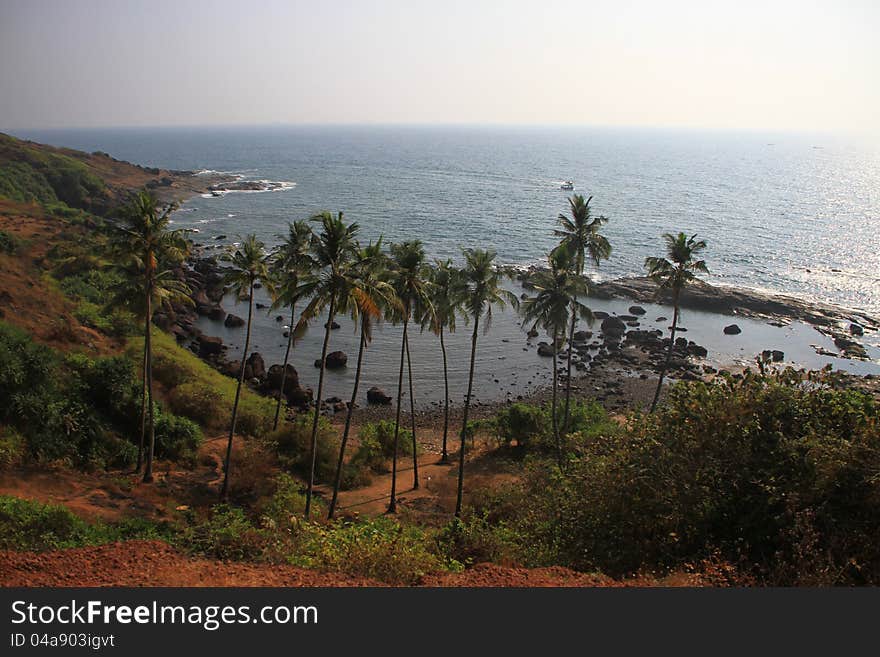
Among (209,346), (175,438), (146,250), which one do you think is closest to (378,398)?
(209,346)

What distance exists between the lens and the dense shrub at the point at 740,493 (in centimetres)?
1296

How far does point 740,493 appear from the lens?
14820mm

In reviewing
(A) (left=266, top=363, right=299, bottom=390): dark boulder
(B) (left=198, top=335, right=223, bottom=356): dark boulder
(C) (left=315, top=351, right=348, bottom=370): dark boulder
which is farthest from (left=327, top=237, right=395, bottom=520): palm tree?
(B) (left=198, top=335, right=223, bottom=356): dark boulder

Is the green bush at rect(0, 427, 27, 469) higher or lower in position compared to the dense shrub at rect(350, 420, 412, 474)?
higher

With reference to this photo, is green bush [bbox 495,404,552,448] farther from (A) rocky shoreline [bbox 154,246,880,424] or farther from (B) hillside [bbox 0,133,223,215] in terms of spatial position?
(B) hillside [bbox 0,133,223,215]

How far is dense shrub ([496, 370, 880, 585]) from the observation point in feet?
42.5

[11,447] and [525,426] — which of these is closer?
[11,447]

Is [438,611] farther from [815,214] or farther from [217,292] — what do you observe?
[815,214]

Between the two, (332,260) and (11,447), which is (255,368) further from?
(332,260)

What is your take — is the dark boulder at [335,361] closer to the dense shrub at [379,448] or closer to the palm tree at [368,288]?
the dense shrub at [379,448]

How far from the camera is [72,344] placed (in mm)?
31422

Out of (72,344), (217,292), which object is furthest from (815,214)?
(72,344)

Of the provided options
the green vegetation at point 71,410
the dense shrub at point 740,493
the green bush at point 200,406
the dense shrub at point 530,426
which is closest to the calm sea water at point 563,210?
the dense shrub at point 530,426

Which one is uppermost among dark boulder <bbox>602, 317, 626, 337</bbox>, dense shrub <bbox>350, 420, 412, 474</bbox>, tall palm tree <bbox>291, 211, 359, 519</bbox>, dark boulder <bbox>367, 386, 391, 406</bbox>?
tall palm tree <bbox>291, 211, 359, 519</bbox>
